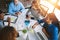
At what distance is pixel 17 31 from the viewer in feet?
7.82

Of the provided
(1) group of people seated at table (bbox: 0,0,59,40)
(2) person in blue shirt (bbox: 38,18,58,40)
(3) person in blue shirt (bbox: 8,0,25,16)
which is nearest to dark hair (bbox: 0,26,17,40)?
(1) group of people seated at table (bbox: 0,0,59,40)

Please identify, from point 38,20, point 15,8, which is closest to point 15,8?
point 15,8

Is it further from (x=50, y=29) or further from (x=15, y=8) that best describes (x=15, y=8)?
(x=50, y=29)

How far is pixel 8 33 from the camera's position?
7.24ft

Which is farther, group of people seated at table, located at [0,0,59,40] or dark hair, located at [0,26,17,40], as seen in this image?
group of people seated at table, located at [0,0,59,40]

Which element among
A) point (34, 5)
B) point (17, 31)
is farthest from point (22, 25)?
point (34, 5)

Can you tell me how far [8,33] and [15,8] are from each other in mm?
317

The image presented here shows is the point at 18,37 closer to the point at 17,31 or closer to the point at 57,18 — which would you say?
the point at 17,31

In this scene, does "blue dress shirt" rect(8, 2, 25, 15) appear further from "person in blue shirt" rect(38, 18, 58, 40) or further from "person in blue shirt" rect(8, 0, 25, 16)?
"person in blue shirt" rect(38, 18, 58, 40)

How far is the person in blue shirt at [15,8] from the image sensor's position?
2.40 meters

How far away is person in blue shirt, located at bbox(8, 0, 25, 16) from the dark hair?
0.21 metres

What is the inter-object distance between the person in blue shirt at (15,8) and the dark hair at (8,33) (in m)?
0.21

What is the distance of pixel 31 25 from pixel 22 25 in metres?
0.09

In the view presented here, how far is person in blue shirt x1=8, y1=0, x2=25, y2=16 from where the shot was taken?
7.87 ft
